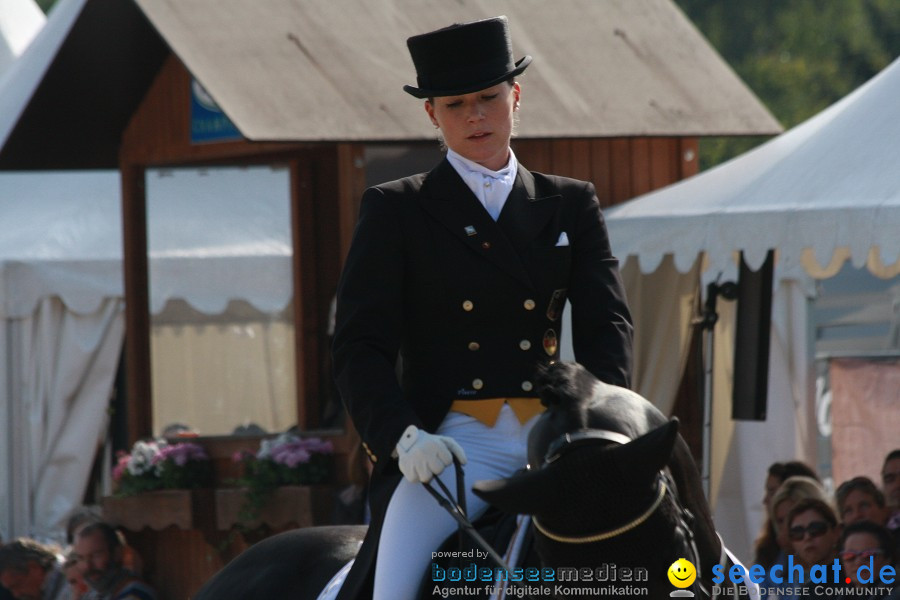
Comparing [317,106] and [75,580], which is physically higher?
[317,106]

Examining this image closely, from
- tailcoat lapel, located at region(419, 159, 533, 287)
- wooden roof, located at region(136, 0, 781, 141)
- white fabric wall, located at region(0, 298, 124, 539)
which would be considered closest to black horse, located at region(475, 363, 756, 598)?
tailcoat lapel, located at region(419, 159, 533, 287)

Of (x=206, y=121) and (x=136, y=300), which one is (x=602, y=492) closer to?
(x=206, y=121)

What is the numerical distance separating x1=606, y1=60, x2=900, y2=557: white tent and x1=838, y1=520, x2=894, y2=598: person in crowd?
4.18ft

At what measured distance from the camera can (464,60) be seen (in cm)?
348

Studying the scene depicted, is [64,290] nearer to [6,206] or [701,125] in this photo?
[6,206]

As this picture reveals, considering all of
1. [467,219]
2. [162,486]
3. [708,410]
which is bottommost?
[162,486]

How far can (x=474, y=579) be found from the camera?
311 cm

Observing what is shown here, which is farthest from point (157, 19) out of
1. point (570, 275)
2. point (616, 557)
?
point (616, 557)

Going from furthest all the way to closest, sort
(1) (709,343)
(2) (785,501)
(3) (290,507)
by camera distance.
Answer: (3) (290,507), (1) (709,343), (2) (785,501)

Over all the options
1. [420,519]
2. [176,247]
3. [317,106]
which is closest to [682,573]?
[420,519]

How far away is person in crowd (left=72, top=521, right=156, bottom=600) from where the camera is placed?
7.71 meters

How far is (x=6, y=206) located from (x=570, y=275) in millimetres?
10102

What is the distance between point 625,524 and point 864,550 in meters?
3.24

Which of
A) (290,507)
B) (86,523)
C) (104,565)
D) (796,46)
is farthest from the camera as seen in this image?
(796,46)
